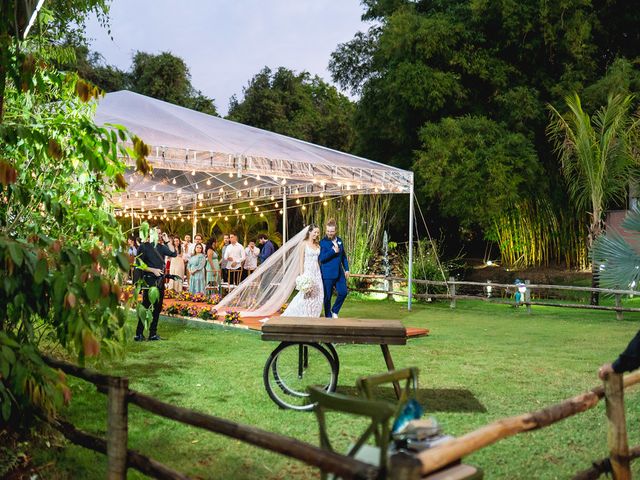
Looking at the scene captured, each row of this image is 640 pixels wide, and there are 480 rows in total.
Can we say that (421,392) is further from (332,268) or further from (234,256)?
(234,256)

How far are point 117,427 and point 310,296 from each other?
6.53 metres

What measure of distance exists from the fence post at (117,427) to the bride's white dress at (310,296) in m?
6.30

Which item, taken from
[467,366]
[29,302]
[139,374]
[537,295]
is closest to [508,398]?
[467,366]

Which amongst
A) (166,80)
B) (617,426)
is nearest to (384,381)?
(617,426)

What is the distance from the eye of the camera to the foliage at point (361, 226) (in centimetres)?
1891

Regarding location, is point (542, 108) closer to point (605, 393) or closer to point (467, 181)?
point (467, 181)

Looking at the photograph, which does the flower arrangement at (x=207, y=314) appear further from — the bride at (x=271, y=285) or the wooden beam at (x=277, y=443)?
the wooden beam at (x=277, y=443)

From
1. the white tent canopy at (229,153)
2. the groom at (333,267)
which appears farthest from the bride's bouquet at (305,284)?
the white tent canopy at (229,153)

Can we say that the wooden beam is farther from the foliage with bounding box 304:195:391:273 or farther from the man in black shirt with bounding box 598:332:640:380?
the foliage with bounding box 304:195:391:273

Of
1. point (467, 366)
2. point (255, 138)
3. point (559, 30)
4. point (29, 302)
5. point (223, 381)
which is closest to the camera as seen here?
point (29, 302)

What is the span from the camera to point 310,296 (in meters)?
9.95

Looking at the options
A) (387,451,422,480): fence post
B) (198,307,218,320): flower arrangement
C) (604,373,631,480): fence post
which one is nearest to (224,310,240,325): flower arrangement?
Answer: (198,307,218,320): flower arrangement

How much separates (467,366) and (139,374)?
3.76m

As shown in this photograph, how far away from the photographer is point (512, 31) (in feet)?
61.0
